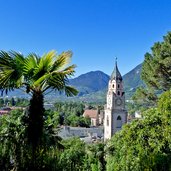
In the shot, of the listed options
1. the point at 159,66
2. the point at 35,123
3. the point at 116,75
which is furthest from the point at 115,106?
the point at 35,123

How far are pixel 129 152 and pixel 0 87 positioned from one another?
5.73 m

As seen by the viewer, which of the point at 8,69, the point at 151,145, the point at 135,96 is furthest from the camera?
the point at 135,96

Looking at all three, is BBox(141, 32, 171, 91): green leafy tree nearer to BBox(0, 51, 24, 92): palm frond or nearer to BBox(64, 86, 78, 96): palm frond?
BBox(64, 86, 78, 96): palm frond

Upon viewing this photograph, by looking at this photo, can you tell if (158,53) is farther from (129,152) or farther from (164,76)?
(129,152)

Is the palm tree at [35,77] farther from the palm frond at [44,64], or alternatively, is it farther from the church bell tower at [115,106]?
the church bell tower at [115,106]

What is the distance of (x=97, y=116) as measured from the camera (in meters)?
95.5

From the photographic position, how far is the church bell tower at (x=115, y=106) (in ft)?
175

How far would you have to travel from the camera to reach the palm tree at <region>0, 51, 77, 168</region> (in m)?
5.52

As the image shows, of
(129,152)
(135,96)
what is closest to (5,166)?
(129,152)

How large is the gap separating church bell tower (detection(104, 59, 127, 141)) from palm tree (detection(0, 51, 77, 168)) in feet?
156

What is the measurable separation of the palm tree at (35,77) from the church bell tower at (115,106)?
47465mm

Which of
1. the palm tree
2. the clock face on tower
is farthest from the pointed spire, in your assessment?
the palm tree

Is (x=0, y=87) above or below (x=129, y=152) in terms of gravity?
above

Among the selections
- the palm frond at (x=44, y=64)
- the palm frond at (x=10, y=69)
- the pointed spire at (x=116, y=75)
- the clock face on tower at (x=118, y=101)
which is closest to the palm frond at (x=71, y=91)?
the palm frond at (x=44, y=64)
